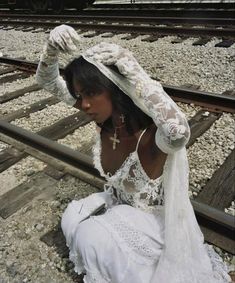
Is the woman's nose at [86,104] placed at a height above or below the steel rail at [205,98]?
above

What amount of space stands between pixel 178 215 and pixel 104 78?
0.81 metres

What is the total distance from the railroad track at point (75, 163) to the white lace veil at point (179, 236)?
52cm

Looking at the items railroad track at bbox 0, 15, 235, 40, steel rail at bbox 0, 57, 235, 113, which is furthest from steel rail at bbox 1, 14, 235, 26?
steel rail at bbox 0, 57, 235, 113

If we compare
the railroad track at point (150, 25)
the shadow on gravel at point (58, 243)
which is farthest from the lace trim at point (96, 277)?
the railroad track at point (150, 25)

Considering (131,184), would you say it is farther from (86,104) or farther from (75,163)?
(75,163)

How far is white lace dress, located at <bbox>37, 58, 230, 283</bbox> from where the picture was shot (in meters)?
2.04

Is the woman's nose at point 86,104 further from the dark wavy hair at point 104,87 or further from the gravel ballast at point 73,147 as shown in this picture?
the gravel ballast at point 73,147

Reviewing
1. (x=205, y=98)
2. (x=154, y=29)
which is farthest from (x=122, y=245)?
(x=154, y=29)

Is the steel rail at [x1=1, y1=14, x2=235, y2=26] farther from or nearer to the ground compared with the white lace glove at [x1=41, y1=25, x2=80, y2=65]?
nearer to the ground

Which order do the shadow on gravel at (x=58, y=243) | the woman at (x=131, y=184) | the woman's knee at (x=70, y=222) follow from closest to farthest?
the woman at (x=131, y=184)
the woman's knee at (x=70, y=222)
the shadow on gravel at (x=58, y=243)

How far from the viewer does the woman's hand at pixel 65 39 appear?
1.92m

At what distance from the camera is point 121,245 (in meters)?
2.07

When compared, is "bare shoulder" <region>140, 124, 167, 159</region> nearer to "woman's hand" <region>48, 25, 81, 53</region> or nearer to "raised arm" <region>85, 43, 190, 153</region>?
"raised arm" <region>85, 43, 190, 153</region>

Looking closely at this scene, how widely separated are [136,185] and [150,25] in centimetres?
754
